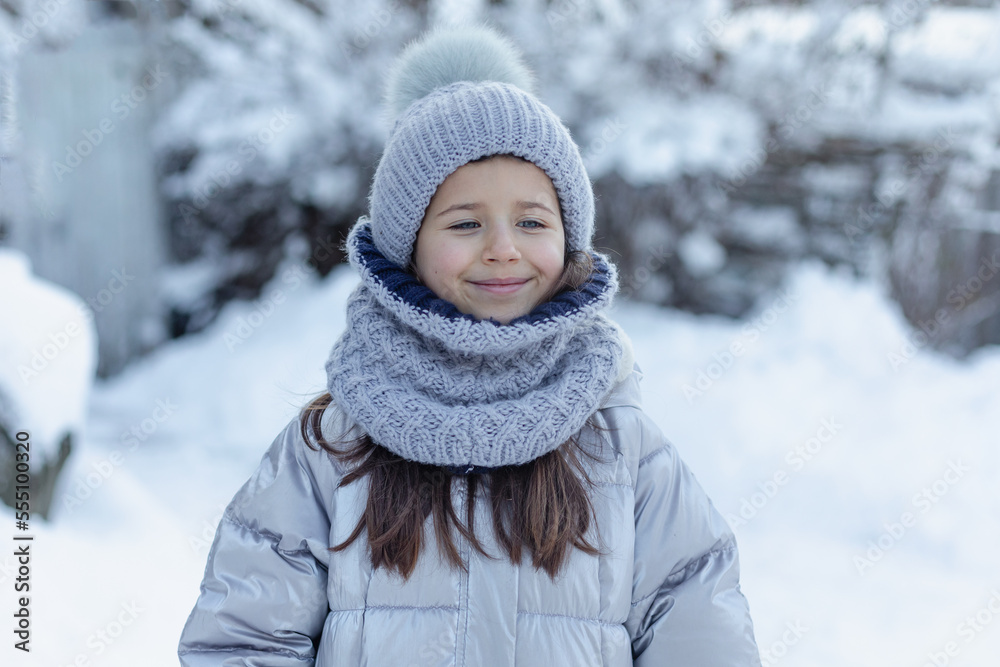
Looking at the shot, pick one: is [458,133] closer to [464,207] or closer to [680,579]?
[464,207]

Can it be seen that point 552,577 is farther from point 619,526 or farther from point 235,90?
point 235,90

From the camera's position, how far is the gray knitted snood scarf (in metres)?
1.31

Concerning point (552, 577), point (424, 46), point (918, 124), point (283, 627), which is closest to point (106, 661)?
point (283, 627)

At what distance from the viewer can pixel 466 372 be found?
54.7 inches

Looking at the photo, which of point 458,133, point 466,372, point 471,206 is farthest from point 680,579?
point 458,133

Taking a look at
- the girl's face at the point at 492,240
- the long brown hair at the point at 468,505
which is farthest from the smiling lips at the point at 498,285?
the long brown hair at the point at 468,505

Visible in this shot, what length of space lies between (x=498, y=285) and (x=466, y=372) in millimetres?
161

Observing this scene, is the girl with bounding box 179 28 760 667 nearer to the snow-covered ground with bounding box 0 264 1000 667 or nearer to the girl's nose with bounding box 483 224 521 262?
the girl's nose with bounding box 483 224 521 262

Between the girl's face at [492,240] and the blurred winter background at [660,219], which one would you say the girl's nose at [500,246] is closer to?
the girl's face at [492,240]

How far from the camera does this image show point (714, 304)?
560 cm

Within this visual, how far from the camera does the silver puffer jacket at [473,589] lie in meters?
1.32

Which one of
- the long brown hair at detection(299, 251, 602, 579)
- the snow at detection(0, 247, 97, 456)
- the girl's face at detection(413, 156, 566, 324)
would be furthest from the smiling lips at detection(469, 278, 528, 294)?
the snow at detection(0, 247, 97, 456)

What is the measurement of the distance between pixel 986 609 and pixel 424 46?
2.79 meters

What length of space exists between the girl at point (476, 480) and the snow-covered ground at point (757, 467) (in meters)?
0.38
